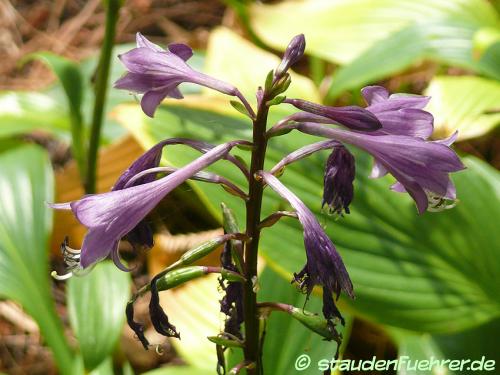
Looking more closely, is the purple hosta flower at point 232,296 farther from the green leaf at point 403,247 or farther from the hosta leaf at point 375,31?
the hosta leaf at point 375,31

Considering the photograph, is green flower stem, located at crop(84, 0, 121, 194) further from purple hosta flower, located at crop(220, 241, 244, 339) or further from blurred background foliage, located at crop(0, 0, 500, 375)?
purple hosta flower, located at crop(220, 241, 244, 339)

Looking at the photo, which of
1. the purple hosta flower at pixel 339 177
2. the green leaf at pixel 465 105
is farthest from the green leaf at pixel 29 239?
the green leaf at pixel 465 105

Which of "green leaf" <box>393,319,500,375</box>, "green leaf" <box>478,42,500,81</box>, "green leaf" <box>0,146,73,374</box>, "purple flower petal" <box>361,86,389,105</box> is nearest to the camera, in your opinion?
"purple flower petal" <box>361,86,389,105</box>

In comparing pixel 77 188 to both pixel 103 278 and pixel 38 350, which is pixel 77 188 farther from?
pixel 103 278

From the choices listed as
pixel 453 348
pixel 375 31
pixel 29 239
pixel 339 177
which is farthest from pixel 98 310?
pixel 375 31

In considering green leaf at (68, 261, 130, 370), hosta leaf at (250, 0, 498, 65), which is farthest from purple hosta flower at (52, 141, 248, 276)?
hosta leaf at (250, 0, 498, 65)

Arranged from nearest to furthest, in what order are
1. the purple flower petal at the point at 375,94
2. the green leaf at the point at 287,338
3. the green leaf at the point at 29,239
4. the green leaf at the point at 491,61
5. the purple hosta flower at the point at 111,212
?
the purple hosta flower at the point at 111,212, the purple flower petal at the point at 375,94, the green leaf at the point at 287,338, the green leaf at the point at 29,239, the green leaf at the point at 491,61

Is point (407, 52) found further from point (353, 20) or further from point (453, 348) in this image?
point (453, 348)
